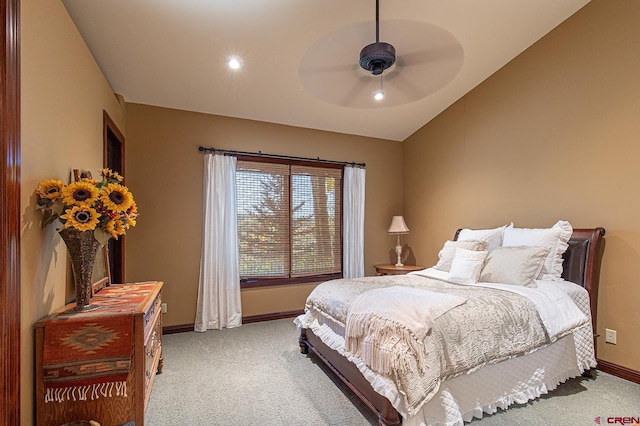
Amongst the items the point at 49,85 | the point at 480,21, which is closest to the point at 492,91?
the point at 480,21

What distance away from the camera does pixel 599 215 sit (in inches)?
108

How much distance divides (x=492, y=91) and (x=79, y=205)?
4.08 metres

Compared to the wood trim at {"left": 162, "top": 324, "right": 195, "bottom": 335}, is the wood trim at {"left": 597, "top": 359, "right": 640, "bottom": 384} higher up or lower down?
higher up

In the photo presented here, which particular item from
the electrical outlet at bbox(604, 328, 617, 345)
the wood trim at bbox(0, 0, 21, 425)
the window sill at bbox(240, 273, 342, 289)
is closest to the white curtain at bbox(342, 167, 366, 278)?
the window sill at bbox(240, 273, 342, 289)

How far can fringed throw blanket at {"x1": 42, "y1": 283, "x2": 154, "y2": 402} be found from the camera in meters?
1.59

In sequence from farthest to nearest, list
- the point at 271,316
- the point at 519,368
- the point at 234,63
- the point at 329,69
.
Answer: the point at 271,316 < the point at 329,69 < the point at 234,63 < the point at 519,368

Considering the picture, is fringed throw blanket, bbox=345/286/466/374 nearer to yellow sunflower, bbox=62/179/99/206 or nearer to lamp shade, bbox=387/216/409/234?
yellow sunflower, bbox=62/179/99/206

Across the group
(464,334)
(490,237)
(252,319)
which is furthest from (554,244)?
(252,319)

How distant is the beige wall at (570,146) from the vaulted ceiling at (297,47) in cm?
26

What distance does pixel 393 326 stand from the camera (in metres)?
1.81

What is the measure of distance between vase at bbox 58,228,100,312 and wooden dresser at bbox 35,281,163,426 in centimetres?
8

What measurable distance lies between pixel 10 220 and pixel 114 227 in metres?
0.47

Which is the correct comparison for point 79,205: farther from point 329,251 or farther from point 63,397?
point 329,251

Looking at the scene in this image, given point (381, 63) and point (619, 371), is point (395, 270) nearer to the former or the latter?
point (619, 371)
